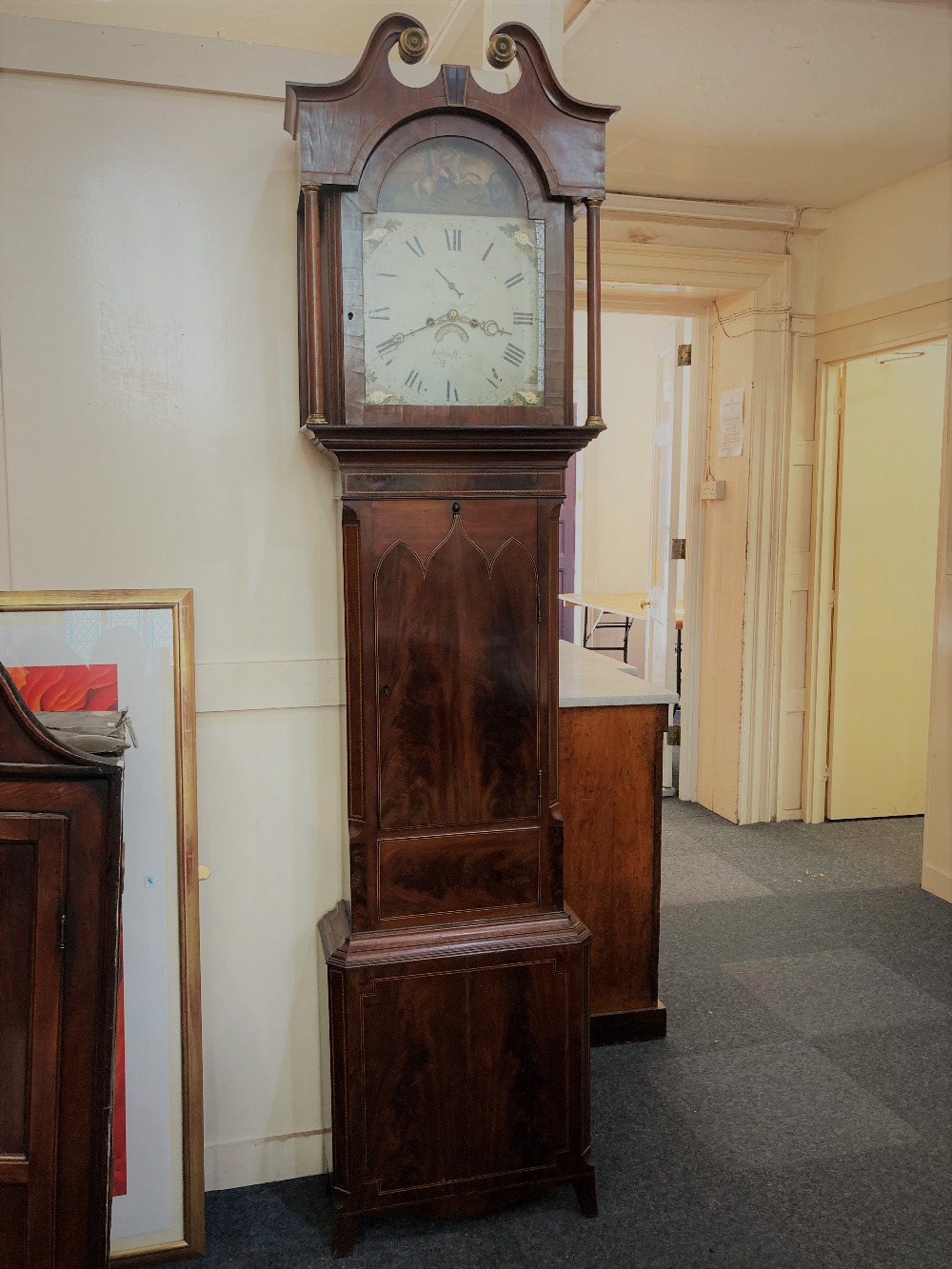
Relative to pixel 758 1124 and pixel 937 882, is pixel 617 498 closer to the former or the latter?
pixel 937 882

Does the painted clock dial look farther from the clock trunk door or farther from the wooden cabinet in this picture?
the wooden cabinet

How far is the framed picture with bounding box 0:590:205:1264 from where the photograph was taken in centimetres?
180

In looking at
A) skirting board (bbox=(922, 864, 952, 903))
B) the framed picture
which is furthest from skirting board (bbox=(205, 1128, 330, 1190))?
skirting board (bbox=(922, 864, 952, 903))

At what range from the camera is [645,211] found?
3.79 meters

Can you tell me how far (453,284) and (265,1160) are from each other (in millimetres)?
1730

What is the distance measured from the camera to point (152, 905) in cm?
183

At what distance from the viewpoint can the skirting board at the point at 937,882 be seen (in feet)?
11.3

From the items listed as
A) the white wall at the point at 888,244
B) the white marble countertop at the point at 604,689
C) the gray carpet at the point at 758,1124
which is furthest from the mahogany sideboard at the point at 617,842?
the white wall at the point at 888,244

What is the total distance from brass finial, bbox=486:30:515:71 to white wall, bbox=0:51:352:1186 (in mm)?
429

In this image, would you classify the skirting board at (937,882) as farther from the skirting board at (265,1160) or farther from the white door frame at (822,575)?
the skirting board at (265,1160)

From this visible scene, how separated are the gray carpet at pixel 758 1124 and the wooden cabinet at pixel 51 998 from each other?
29.2 inches

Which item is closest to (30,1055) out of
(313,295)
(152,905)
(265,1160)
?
(152,905)

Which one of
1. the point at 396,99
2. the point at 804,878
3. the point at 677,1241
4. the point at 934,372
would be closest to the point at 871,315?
the point at 934,372

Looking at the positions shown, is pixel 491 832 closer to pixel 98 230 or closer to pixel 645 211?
pixel 98 230
